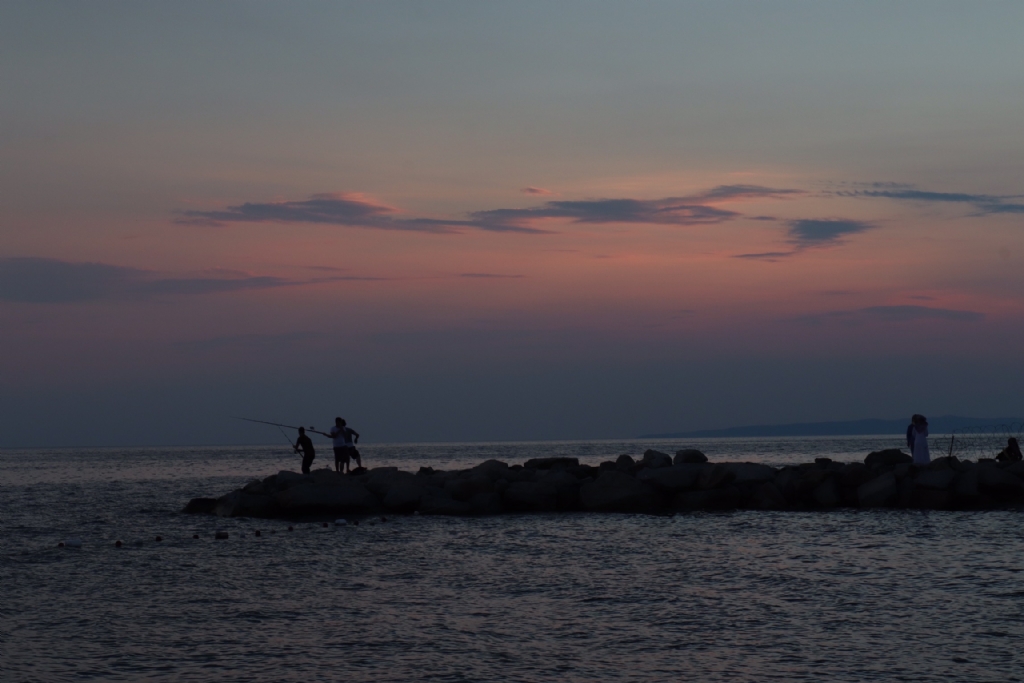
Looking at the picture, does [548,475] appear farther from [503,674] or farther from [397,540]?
[503,674]

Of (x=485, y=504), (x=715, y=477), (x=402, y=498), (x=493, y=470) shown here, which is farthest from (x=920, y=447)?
(x=402, y=498)

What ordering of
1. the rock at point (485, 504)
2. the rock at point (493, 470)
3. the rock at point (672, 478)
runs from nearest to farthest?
the rock at point (485, 504)
the rock at point (672, 478)
the rock at point (493, 470)

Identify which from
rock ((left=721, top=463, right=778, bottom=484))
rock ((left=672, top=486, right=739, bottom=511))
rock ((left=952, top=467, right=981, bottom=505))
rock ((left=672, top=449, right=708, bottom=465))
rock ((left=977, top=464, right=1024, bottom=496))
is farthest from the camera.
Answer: rock ((left=672, top=449, right=708, bottom=465))

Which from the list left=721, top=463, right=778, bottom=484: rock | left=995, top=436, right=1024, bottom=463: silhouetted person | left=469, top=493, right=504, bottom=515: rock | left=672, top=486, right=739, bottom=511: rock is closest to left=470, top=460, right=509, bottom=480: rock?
left=469, top=493, right=504, bottom=515: rock

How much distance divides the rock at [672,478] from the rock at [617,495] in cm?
40

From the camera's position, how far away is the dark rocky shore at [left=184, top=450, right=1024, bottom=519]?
84.0ft

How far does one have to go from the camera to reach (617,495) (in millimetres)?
26250

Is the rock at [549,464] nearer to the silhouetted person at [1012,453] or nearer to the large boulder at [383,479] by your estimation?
the large boulder at [383,479]

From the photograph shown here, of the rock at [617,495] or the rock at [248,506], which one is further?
the rock at [617,495]

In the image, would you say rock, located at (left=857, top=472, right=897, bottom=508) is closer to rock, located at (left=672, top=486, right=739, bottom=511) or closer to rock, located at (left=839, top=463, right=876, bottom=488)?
rock, located at (left=839, top=463, right=876, bottom=488)

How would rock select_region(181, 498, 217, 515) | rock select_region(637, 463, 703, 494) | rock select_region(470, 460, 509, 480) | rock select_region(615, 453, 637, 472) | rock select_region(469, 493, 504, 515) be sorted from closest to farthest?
rock select_region(469, 493, 504, 515), rock select_region(637, 463, 703, 494), rock select_region(181, 498, 217, 515), rock select_region(470, 460, 509, 480), rock select_region(615, 453, 637, 472)

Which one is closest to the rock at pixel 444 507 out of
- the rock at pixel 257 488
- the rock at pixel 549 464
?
the rock at pixel 257 488

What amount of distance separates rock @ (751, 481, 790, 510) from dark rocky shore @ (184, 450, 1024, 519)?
3 cm

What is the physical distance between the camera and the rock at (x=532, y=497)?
26.9 m
